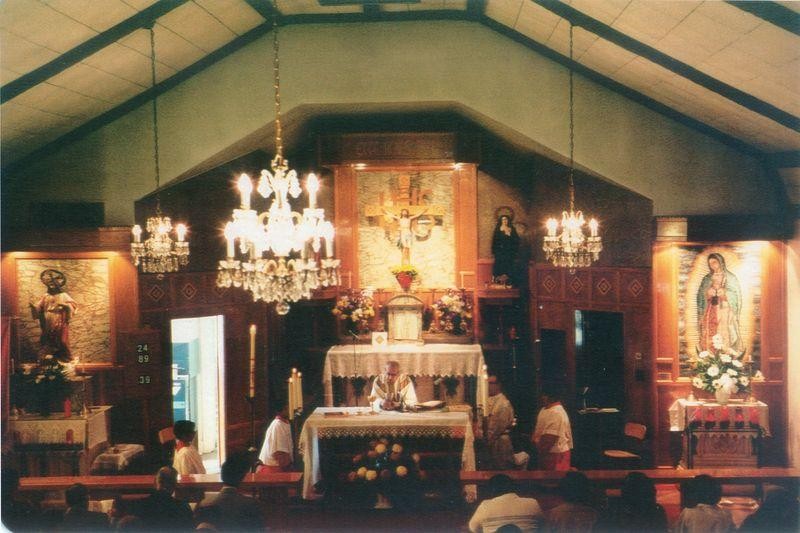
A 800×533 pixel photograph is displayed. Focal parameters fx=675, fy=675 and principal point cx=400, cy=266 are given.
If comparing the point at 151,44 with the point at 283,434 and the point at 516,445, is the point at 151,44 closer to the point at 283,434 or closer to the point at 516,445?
the point at 283,434

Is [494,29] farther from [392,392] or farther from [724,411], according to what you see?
[724,411]

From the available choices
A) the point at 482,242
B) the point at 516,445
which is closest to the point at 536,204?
the point at 482,242

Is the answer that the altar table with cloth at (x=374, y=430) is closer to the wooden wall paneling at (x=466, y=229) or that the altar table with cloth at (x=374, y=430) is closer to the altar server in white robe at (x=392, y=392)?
the altar server in white robe at (x=392, y=392)

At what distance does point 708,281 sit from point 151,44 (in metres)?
8.06

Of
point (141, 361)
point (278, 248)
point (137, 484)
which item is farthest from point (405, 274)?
point (278, 248)

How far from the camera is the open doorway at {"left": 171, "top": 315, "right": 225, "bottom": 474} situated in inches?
441

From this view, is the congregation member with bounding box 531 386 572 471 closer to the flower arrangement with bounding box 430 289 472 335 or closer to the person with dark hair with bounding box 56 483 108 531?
the flower arrangement with bounding box 430 289 472 335

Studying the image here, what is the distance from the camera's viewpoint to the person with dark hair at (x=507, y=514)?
5359 mm

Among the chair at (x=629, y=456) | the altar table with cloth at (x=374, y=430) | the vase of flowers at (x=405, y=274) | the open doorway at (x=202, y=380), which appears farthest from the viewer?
the vase of flowers at (x=405, y=274)

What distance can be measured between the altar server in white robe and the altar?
3761 millimetres

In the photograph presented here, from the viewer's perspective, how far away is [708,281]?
9.58m

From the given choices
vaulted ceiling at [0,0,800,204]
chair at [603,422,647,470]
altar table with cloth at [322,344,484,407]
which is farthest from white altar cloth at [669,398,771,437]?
altar table with cloth at [322,344,484,407]

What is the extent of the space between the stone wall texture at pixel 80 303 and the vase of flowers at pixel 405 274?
507cm

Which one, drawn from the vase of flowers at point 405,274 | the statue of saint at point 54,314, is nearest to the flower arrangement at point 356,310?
the vase of flowers at point 405,274
